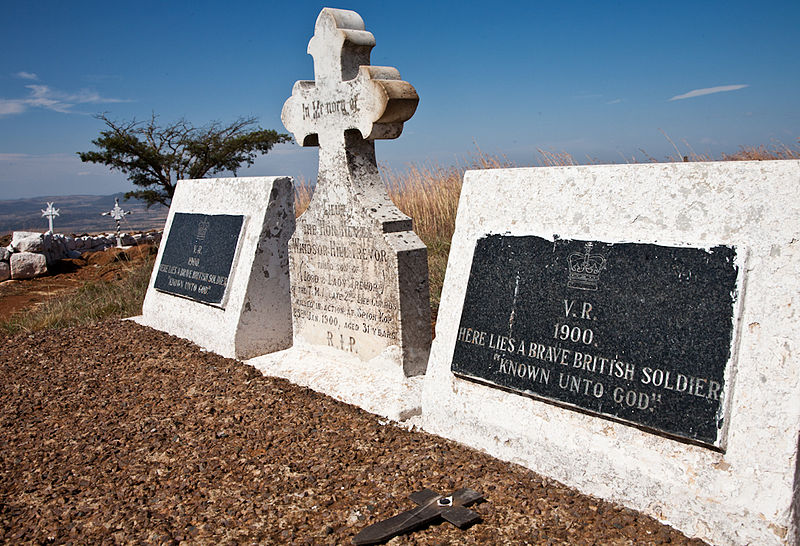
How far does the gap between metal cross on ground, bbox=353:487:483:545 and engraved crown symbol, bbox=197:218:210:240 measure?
3.34 m

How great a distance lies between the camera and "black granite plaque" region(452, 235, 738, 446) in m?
2.16

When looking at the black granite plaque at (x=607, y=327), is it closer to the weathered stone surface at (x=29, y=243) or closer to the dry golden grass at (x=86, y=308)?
the dry golden grass at (x=86, y=308)

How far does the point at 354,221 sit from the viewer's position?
3879 millimetres

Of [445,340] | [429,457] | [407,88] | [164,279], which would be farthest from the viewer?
[164,279]

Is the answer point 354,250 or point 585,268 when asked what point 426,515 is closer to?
point 585,268

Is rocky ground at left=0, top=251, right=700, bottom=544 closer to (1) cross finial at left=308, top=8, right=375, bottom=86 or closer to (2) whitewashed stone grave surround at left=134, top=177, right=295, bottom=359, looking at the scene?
(2) whitewashed stone grave surround at left=134, top=177, right=295, bottom=359

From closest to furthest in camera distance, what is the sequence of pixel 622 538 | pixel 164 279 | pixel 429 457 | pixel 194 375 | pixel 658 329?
pixel 622 538 < pixel 658 329 < pixel 429 457 < pixel 194 375 < pixel 164 279

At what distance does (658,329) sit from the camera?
90.0 inches

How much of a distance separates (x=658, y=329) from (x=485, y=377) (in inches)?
30.7

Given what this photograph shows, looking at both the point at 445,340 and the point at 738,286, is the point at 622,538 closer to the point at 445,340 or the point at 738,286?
the point at 738,286

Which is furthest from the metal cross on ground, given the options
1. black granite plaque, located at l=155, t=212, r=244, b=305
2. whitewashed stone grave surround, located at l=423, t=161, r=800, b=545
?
black granite plaque, located at l=155, t=212, r=244, b=305

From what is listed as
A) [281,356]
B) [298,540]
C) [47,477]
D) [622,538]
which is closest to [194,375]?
[281,356]

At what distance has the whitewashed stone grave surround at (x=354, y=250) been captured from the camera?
144 inches

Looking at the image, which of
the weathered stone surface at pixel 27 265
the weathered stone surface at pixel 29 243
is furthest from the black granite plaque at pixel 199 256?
the weathered stone surface at pixel 29 243
